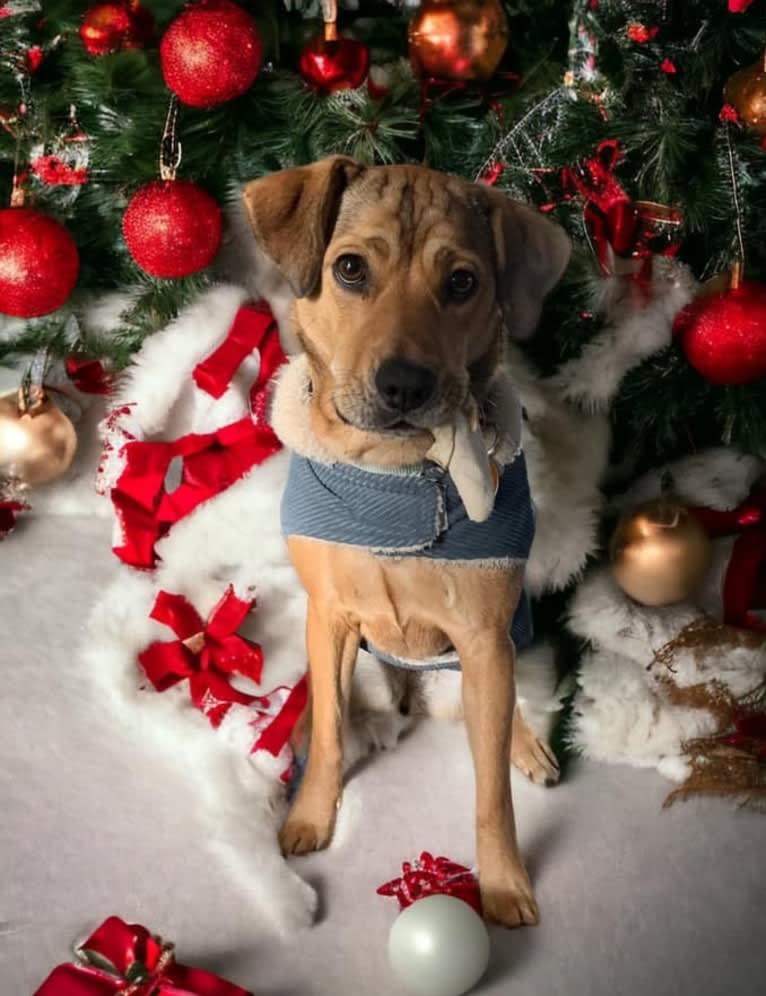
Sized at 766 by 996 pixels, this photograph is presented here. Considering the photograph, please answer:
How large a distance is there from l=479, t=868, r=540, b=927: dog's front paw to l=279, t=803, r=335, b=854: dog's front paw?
0.30 metres

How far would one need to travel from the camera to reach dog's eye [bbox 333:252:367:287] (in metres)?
1.58

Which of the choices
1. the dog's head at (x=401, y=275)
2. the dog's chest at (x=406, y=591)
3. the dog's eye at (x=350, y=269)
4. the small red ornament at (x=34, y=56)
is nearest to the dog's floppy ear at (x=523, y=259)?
the dog's head at (x=401, y=275)

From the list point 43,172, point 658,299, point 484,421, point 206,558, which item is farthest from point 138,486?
point 658,299

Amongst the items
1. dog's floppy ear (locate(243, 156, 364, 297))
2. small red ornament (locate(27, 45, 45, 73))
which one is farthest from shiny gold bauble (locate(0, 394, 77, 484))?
dog's floppy ear (locate(243, 156, 364, 297))

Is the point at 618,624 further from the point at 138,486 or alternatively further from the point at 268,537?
the point at 138,486

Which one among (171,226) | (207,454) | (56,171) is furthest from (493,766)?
(56,171)

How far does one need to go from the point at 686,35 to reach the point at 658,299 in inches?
20.6

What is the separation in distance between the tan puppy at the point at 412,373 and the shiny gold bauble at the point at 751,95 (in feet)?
1.82

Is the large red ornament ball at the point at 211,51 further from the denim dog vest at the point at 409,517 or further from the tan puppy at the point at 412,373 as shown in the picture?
the denim dog vest at the point at 409,517

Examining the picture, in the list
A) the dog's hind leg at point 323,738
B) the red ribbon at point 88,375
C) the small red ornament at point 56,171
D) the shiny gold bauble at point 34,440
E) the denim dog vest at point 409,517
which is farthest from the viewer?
the red ribbon at point 88,375

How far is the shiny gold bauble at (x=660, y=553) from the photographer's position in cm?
216

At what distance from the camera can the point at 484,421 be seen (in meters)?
1.71

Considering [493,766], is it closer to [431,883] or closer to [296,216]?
[431,883]

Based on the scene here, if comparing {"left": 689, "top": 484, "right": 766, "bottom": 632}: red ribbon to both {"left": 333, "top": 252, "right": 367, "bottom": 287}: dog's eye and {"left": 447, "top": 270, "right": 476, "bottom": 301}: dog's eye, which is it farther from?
{"left": 333, "top": 252, "right": 367, "bottom": 287}: dog's eye
